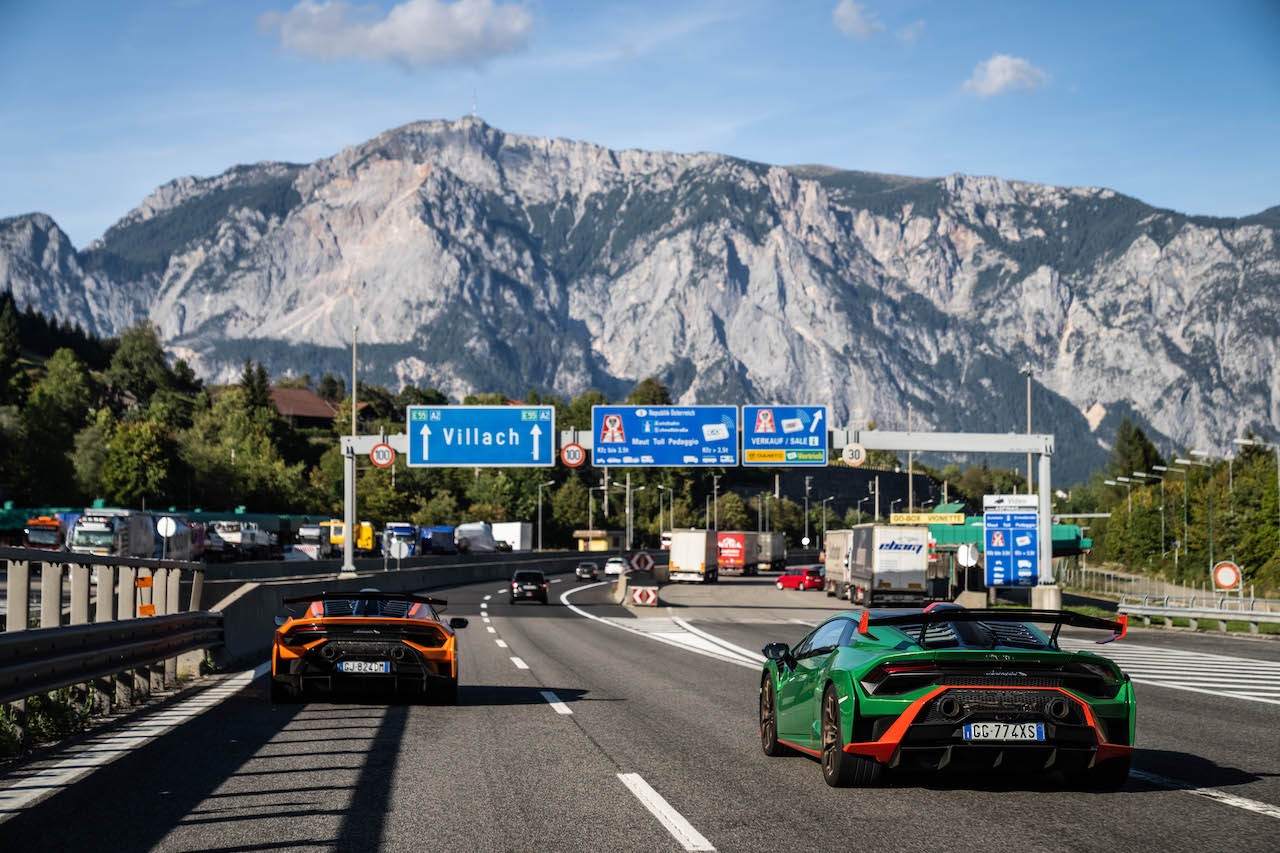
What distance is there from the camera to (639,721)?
1437 cm

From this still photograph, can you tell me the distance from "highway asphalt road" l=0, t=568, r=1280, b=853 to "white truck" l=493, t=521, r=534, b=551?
102 m

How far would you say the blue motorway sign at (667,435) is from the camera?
52.0 meters

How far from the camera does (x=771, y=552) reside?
394ft

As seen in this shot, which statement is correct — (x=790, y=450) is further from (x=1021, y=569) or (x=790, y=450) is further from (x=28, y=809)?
(x=28, y=809)

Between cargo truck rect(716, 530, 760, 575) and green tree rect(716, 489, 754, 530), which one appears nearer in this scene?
cargo truck rect(716, 530, 760, 575)

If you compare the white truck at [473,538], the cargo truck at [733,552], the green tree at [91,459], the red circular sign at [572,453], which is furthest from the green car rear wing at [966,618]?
the green tree at [91,459]

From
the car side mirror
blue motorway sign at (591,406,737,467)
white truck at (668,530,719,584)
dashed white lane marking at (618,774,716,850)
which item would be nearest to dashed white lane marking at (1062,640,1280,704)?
the car side mirror

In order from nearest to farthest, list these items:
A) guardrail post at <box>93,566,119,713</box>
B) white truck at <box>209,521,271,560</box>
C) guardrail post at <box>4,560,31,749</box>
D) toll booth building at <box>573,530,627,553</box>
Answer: guardrail post at <box>4,560,31,749</box>, guardrail post at <box>93,566,119,713</box>, white truck at <box>209,521,271,560</box>, toll booth building at <box>573,530,627,553</box>

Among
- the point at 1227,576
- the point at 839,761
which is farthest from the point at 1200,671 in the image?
the point at 839,761

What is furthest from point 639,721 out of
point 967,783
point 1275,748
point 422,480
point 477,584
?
point 422,480

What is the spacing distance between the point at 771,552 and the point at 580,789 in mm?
111093

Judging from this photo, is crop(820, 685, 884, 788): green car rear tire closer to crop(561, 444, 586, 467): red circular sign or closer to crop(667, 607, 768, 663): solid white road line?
crop(667, 607, 768, 663): solid white road line

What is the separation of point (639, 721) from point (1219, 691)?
30.0ft

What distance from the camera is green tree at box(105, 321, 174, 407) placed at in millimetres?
185625
